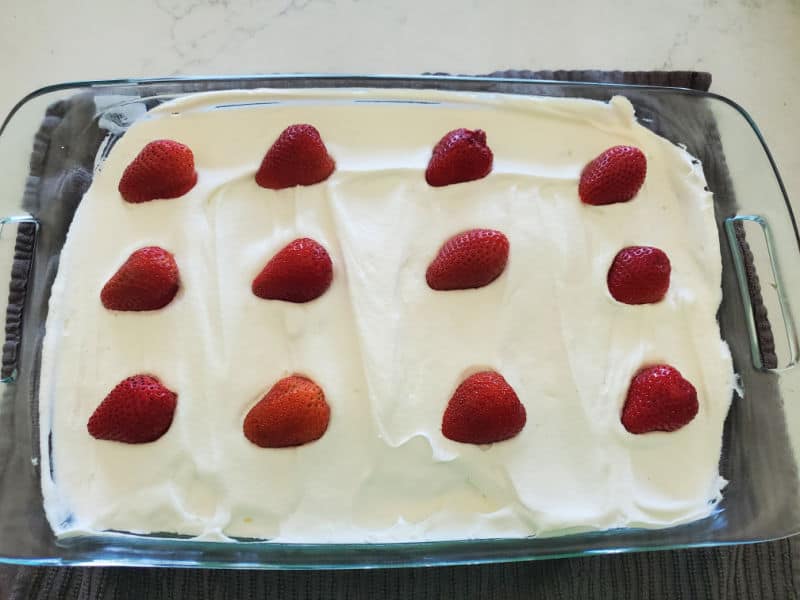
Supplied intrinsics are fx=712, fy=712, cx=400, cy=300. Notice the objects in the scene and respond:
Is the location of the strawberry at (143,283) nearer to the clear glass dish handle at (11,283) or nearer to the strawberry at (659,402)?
the clear glass dish handle at (11,283)

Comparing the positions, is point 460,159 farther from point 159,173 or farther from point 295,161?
point 159,173

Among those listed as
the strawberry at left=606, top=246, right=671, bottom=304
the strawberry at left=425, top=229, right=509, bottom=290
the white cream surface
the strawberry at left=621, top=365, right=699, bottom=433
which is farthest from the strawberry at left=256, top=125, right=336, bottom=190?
the strawberry at left=621, top=365, right=699, bottom=433

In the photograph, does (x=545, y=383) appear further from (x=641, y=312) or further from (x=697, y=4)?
(x=697, y=4)

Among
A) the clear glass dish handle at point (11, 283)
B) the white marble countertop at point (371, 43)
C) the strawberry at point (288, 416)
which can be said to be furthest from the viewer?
the white marble countertop at point (371, 43)

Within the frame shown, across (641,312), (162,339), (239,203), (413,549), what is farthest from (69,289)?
(641,312)

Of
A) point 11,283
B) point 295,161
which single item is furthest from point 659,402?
point 11,283

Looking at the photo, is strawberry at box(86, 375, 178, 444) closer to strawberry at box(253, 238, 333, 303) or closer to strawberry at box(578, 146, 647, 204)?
strawberry at box(253, 238, 333, 303)

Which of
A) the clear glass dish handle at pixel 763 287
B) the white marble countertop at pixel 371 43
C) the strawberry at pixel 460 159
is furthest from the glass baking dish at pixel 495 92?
the white marble countertop at pixel 371 43
